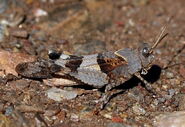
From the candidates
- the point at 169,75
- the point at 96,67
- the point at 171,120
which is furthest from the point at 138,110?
the point at 169,75

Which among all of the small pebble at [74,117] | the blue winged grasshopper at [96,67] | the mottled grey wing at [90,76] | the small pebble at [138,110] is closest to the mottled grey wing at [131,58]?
the blue winged grasshopper at [96,67]

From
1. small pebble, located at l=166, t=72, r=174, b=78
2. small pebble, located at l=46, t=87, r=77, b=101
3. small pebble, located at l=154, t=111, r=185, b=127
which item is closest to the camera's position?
small pebble, located at l=154, t=111, r=185, b=127

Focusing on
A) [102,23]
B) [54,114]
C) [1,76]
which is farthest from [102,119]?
[102,23]

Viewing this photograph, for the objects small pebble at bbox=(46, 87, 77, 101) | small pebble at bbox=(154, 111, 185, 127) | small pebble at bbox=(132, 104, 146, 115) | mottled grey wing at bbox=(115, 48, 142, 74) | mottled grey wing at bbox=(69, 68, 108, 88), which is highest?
mottled grey wing at bbox=(115, 48, 142, 74)

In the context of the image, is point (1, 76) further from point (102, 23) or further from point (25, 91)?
point (102, 23)

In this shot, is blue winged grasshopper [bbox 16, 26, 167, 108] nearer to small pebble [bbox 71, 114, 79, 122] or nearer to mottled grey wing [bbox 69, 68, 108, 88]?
mottled grey wing [bbox 69, 68, 108, 88]

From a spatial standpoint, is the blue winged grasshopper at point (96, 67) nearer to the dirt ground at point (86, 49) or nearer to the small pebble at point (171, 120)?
the dirt ground at point (86, 49)

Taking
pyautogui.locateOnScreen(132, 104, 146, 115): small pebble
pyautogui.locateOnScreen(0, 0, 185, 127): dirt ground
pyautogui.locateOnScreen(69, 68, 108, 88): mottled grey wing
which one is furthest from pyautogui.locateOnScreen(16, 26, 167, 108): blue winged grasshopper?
pyautogui.locateOnScreen(132, 104, 146, 115): small pebble
